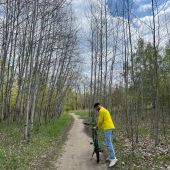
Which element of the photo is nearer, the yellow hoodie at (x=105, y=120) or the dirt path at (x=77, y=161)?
the dirt path at (x=77, y=161)

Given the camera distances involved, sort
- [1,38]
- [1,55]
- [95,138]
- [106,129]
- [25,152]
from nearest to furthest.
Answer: [106,129] < [95,138] < [25,152] < [1,38] < [1,55]

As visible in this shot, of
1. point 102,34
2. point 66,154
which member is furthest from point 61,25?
point 66,154

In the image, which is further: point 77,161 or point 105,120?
point 77,161

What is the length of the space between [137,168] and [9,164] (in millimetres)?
3781

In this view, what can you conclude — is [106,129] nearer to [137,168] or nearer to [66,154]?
[137,168]

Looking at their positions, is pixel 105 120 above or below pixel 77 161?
above

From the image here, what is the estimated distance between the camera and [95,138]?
9570 mm

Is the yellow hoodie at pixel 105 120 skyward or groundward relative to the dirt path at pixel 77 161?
skyward

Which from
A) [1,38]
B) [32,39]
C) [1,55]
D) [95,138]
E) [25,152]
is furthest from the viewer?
[1,55]

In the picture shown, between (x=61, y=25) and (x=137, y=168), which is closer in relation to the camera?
(x=137, y=168)

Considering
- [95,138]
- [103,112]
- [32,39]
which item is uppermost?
[32,39]

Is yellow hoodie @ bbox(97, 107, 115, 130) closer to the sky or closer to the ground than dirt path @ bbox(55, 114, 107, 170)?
closer to the sky

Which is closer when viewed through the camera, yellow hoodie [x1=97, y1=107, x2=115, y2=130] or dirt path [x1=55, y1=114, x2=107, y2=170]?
dirt path [x1=55, y1=114, x2=107, y2=170]

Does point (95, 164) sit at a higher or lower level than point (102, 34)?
lower
